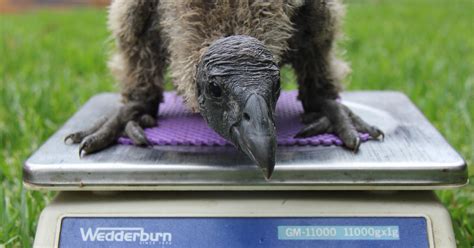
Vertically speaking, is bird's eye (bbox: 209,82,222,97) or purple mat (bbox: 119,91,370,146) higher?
bird's eye (bbox: 209,82,222,97)

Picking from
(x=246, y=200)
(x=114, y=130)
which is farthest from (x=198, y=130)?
(x=246, y=200)

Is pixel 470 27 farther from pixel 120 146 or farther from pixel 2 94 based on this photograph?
pixel 120 146

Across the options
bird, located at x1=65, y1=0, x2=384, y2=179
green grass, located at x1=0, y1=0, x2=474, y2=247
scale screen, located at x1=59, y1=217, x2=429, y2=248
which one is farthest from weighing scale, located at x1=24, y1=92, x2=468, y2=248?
green grass, located at x1=0, y1=0, x2=474, y2=247

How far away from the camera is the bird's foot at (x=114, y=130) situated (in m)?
1.39

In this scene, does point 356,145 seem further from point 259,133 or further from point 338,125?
point 259,133

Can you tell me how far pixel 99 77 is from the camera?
324cm

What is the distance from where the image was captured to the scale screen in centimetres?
118

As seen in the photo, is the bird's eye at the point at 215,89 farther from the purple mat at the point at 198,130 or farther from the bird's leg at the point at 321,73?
the bird's leg at the point at 321,73

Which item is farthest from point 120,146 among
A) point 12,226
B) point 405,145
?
point 405,145

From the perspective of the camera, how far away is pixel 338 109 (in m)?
1.54

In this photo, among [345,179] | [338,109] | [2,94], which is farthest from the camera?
[2,94]

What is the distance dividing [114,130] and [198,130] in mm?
212

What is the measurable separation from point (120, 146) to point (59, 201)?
0.73ft

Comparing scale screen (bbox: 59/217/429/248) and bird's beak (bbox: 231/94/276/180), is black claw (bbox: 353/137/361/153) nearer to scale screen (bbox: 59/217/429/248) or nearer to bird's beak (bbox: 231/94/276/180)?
scale screen (bbox: 59/217/429/248)
